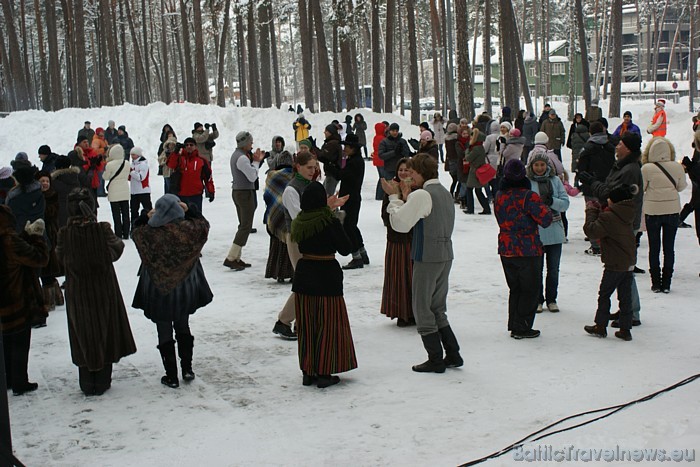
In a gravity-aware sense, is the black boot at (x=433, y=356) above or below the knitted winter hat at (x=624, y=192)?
below

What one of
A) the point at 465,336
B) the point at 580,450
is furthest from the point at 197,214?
the point at 580,450

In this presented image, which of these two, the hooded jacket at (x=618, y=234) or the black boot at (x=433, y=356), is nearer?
the black boot at (x=433, y=356)

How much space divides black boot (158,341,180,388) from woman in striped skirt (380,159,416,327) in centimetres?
264

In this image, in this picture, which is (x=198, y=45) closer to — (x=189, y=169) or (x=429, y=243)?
(x=189, y=169)

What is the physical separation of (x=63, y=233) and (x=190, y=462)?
2.38 m

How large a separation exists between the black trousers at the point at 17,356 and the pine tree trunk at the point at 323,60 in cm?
2838

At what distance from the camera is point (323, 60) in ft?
112

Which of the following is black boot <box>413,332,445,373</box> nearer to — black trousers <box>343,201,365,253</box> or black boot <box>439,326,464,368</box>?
black boot <box>439,326,464,368</box>

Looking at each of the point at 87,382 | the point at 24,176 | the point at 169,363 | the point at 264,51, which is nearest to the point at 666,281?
the point at 169,363

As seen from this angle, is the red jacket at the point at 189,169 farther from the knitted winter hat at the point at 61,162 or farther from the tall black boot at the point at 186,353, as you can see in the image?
the tall black boot at the point at 186,353

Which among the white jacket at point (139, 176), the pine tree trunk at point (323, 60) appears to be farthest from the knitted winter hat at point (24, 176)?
→ the pine tree trunk at point (323, 60)

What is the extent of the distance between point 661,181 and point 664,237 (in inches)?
28.7

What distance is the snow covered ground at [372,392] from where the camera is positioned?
5340 millimetres

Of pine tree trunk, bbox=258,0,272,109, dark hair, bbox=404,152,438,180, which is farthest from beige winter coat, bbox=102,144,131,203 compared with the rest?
pine tree trunk, bbox=258,0,272,109
